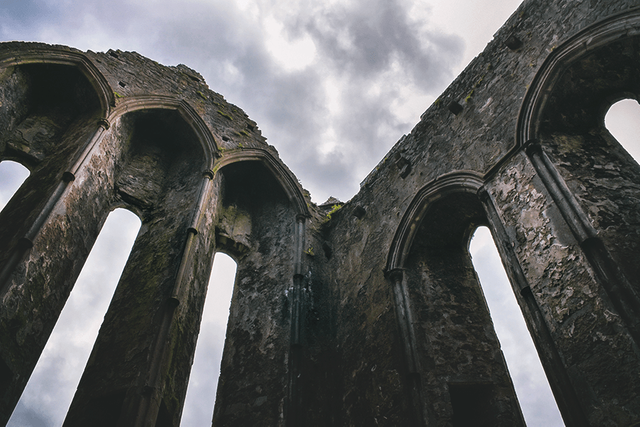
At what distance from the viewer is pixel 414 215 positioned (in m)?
6.26

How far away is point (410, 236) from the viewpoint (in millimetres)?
6230

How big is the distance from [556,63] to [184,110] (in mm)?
6066

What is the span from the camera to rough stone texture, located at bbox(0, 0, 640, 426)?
12.8 ft

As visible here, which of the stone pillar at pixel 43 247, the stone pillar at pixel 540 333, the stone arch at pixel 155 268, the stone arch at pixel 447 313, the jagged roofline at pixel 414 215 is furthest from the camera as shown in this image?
the jagged roofline at pixel 414 215

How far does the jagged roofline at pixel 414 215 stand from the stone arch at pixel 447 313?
0.04ft

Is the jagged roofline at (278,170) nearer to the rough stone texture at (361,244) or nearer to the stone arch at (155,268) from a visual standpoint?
the rough stone texture at (361,244)

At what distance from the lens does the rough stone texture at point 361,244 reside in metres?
3.89

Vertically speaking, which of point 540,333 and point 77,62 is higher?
point 77,62

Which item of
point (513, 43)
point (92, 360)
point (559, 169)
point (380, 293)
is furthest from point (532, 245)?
point (92, 360)

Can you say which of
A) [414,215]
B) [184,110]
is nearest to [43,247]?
[184,110]

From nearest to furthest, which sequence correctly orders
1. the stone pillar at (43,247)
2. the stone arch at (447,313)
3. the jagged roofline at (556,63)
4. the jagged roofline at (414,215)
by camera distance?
1. the stone pillar at (43,247)
2. the jagged roofline at (556,63)
3. the stone arch at (447,313)
4. the jagged roofline at (414,215)

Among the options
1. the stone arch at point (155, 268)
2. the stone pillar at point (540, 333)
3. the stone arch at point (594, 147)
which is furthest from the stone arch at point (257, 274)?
the stone arch at point (594, 147)

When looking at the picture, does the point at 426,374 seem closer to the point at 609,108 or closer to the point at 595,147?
the point at 595,147

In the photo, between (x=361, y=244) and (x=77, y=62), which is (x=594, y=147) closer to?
(x=361, y=244)
